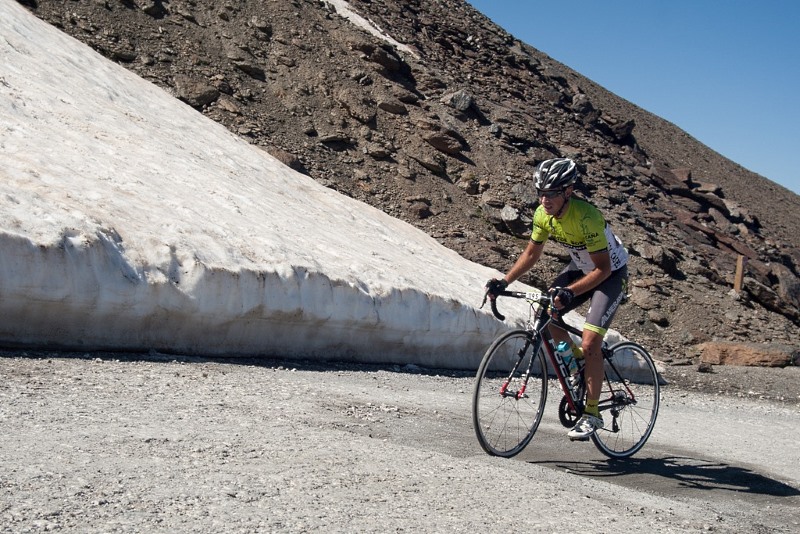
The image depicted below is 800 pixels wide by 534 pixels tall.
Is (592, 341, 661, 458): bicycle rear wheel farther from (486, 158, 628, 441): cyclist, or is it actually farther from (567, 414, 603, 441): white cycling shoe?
(486, 158, 628, 441): cyclist

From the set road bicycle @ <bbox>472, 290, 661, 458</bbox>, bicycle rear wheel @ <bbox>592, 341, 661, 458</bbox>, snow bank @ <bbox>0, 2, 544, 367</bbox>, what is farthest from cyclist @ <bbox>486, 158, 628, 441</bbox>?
snow bank @ <bbox>0, 2, 544, 367</bbox>

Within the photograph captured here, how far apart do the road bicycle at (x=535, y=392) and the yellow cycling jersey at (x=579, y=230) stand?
44 cm

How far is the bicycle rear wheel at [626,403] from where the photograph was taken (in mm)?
6883

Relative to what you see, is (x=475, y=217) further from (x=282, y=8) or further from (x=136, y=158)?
(x=136, y=158)

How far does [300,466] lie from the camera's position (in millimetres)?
4648

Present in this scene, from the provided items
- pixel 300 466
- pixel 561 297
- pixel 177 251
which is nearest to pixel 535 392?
pixel 561 297

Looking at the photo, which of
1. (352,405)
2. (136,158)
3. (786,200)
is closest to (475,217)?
(136,158)

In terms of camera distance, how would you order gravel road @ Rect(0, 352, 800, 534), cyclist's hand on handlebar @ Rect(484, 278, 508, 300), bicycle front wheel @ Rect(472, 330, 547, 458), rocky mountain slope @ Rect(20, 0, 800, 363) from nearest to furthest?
gravel road @ Rect(0, 352, 800, 534) → bicycle front wheel @ Rect(472, 330, 547, 458) → cyclist's hand on handlebar @ Rect(484, 278, 508, 300) → rocky mountain slope @ Rect(20, 0, 800, 363)

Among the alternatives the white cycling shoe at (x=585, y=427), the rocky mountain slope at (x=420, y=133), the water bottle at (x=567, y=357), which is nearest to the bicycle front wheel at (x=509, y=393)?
the water bottle at (x=567, y=357)

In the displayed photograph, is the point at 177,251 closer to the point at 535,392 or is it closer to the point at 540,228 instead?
the point at 540,228

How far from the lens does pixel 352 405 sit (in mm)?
6887

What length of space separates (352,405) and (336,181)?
41.0ft

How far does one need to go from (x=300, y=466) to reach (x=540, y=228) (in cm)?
284

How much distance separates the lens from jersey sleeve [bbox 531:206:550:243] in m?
6.41
